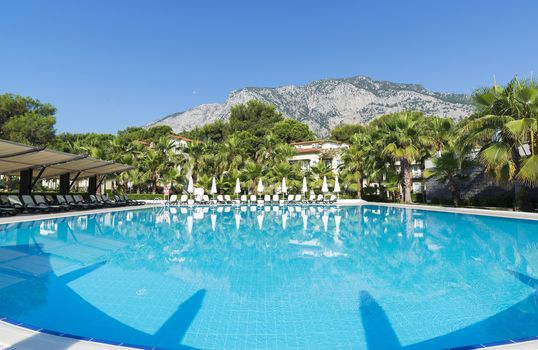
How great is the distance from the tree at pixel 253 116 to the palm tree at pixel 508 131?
124ft

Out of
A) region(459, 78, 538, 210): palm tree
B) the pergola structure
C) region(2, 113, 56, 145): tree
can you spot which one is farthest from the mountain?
the pergola structure

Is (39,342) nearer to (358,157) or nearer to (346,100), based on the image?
(358,157)

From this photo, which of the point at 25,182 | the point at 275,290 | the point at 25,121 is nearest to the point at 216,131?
the point at 25,121

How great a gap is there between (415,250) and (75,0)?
763 inches

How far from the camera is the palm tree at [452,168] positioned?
21.1 m

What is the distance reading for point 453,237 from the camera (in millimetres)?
10992

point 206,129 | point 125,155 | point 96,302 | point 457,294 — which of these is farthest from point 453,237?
point 206,129

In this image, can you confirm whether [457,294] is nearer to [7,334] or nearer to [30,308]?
[7,334]

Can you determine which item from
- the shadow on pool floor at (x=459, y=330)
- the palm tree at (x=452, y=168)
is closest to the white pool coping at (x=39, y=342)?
the shadow on pool floor at (x=459, y=330)

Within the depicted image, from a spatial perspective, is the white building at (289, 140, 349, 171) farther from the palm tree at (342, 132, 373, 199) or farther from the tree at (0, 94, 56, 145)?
the tree at (0, 94, 56, 145)

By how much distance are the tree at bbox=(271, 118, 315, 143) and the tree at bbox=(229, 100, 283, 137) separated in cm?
335

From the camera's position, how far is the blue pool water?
12.2 feet

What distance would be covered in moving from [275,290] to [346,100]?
107693 millimetres

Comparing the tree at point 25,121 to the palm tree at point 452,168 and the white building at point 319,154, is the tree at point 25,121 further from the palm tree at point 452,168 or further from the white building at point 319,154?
the palm tree at point 452,168
